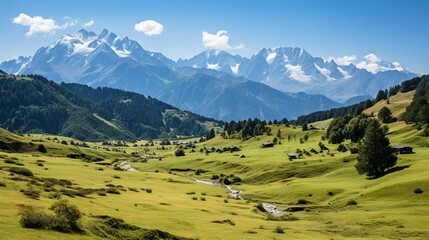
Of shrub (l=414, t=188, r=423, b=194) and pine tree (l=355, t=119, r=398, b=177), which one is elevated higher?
pine tree (l=355, t=119, r=398, b=177)

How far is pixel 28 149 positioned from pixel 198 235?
154m

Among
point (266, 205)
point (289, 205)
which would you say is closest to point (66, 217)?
point (289, 205)

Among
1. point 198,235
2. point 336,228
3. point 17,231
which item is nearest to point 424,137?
point 336,228

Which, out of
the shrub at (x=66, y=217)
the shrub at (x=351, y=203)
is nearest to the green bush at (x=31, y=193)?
the shrub at (x=66, y=217)

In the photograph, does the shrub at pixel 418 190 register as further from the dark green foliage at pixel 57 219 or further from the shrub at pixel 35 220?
the shrub at pixel 35 220

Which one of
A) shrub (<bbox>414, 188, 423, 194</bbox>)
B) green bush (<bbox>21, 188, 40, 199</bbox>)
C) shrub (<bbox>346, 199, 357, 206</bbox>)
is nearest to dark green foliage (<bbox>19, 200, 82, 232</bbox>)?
green bush (<bbox>21, 188, 40, 199</bbox>)

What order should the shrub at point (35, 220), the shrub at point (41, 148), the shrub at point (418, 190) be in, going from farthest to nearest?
the shrub at point (41, 148) < the shrub at point (418, 190) < the shrub at point (35, 220)

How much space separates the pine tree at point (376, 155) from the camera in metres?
113

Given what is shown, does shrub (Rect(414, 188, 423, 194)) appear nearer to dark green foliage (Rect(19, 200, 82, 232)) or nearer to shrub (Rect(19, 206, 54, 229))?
dark green foliage (Rect(19, 200, 82, 232))

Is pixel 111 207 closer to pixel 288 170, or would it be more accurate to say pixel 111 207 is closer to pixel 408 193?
pixel 408 193

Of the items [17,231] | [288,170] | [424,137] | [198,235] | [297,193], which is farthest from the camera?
[424,137]

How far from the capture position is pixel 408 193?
3349 inches

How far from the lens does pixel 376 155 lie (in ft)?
370

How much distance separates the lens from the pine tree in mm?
112562
